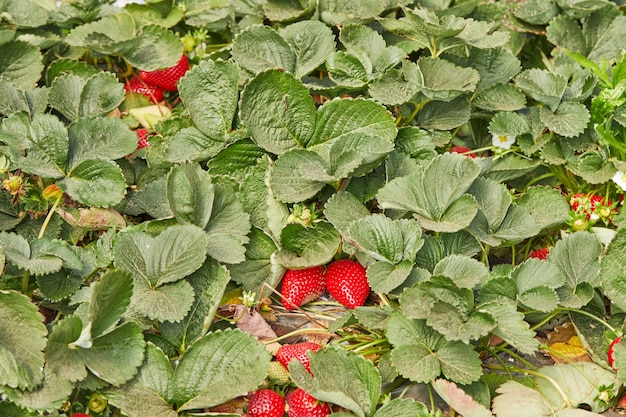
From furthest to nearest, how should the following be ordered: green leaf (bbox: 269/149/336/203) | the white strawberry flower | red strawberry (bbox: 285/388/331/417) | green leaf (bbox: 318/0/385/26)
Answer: green leaf (bbox: 318/0/385/26) → the white strawberry flower → green leaf (bbox: 269/149/336/203) → red strawberry (bbox: 285/388/331/417)

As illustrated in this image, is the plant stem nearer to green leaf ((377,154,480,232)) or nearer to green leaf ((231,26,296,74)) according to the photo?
green leaf ((231,26,296,74))

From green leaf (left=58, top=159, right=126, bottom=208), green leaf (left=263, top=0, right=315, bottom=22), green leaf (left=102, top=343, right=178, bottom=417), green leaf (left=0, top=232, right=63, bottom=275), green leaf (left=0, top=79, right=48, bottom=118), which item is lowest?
green leaf (left=102, top=343, right=178, bottom=417)

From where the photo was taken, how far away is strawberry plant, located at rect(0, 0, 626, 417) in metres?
1.34

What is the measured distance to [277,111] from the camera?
1.66 m

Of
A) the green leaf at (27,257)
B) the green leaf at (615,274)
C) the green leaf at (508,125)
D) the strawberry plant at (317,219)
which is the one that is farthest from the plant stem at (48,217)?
the green leaf at (615,274)

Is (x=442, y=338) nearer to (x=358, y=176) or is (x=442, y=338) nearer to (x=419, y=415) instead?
(x=419, y=415)

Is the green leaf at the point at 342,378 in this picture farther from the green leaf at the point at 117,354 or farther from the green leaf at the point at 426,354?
the green leaf at the point at 117,354

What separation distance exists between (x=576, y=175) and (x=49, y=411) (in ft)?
4.03

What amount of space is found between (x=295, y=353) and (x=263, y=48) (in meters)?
0.72

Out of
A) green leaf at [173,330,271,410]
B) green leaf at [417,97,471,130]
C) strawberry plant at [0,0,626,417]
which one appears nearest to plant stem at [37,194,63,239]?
strawberry plant at [0,0,626,417]

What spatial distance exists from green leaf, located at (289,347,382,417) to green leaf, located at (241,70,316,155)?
19.1 inches

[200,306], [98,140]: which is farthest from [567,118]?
[98,140]

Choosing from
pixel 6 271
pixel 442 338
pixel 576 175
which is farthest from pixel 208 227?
pixel 576 175

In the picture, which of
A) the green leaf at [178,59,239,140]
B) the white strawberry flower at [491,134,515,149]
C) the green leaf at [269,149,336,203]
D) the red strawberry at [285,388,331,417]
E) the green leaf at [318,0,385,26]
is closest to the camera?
the red strawberry at [285,388,331,417]
